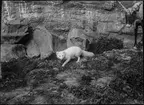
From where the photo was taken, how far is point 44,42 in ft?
36.0

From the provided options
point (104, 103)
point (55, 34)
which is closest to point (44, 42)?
point (55, 34)

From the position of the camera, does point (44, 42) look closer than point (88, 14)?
Yes

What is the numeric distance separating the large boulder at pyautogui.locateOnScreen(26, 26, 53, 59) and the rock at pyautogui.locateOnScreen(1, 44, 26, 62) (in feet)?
1.17

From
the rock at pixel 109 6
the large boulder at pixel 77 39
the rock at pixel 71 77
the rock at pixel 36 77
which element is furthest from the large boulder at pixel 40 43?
the rock at pixel 109 6

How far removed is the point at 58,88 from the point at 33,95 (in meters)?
0.76

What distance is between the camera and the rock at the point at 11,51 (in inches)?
407

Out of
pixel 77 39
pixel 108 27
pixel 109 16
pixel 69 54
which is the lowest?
pixel 69 54

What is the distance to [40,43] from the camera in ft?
36.3

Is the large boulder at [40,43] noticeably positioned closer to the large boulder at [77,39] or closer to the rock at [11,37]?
the rock at [11,37]

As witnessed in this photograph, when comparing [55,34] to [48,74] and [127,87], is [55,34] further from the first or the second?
[127,87]

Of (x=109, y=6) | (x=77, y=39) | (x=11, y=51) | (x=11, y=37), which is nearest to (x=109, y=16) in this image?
(x=109, y=6)

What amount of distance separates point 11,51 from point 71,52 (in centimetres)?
297

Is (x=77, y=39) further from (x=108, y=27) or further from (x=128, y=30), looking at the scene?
(x=128, y=30)

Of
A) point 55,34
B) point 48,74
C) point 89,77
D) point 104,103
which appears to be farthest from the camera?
point 55,34
